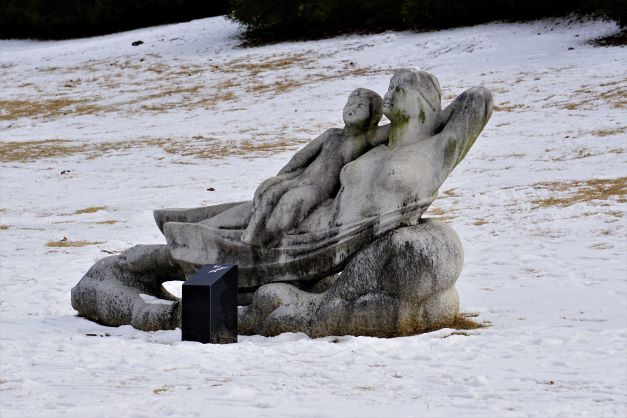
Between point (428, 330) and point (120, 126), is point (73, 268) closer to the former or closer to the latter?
point (428, 330)

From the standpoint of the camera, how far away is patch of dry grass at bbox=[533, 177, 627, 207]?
1452 centimetres

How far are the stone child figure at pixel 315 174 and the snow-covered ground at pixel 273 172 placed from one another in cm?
84

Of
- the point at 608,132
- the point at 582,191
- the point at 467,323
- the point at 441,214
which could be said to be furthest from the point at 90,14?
the point at 467,323

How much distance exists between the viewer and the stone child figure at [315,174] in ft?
29.5

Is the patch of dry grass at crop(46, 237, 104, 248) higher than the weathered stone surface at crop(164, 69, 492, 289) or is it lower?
lower

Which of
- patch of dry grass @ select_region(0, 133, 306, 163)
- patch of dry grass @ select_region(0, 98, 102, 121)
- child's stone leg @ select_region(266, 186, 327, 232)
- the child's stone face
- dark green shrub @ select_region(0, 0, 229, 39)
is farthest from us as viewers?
dark green shrub @ select_region(0, 0, 229, 39)

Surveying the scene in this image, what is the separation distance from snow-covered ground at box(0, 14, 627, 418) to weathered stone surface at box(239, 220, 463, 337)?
0.18 meters

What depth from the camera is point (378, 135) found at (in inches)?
365

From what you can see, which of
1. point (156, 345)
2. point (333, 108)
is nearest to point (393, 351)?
point (156, 345)

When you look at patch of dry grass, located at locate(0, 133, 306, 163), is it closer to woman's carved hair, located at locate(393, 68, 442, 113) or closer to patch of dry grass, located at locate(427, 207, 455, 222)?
patch of dry grass, located at locate(427, 207, 455, 222)

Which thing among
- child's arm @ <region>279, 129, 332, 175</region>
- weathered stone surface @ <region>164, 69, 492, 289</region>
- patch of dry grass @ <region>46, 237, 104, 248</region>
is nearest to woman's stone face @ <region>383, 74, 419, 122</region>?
weathered stone surface @ <region>164, 69, 492, 289</region>

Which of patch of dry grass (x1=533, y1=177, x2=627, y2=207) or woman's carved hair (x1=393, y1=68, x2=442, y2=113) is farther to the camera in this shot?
patch of dry grass (x1=533, y1=177, x2=627, y2=207)

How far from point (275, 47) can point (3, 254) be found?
54.6ft

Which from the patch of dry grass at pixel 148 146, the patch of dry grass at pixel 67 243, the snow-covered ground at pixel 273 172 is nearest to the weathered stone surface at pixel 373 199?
the snow-covered ground at pixel 273 172
